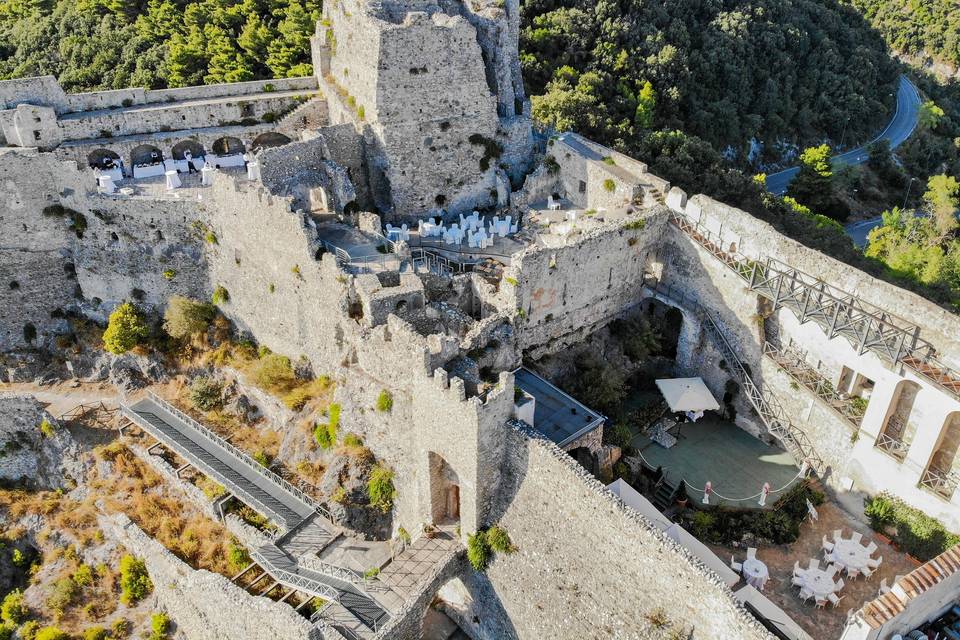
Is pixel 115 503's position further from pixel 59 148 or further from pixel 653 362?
pixel 653 362

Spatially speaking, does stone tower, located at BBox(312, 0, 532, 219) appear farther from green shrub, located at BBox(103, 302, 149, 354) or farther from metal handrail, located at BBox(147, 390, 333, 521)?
metal handrail, located at BBox(147, 390, 333, 521)

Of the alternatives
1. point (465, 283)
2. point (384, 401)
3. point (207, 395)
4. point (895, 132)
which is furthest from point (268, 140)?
point (895, 132)

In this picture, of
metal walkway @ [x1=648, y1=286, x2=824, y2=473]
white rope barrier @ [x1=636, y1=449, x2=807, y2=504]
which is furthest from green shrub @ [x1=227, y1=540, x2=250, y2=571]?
metal walkway @ [x1=648, y1=286, x2=824, y2=473]

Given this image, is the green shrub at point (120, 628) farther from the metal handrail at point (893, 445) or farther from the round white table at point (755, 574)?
the metal handrail at point (893, 445)

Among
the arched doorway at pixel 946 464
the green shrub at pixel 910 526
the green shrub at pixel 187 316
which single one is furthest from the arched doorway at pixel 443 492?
the green shrub at pixel 187 316

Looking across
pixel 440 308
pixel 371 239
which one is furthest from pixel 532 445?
pixel 371 239
